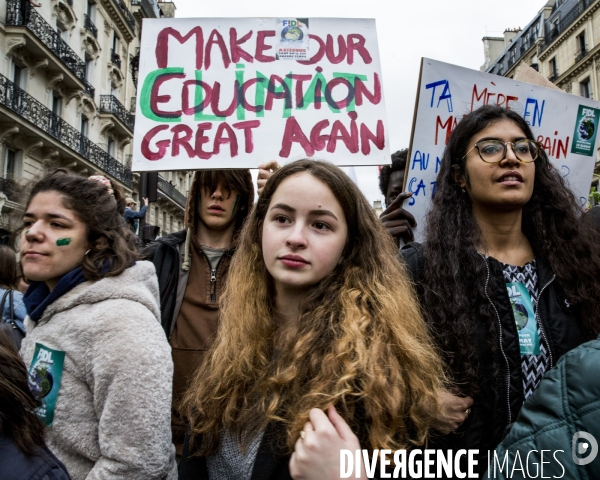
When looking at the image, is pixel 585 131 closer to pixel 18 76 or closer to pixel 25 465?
pixel 25 465

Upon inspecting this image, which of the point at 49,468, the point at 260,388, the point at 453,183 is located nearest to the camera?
the point at 49,468

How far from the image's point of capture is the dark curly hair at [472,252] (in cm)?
171

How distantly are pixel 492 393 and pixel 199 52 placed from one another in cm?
231

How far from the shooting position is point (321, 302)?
5.06ft

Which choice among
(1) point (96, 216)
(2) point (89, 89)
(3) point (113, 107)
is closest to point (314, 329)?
(1) point (96, 216)

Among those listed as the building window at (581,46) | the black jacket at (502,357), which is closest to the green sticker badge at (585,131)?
the black jacket at (502,357)

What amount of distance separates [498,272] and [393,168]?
6.14 ft

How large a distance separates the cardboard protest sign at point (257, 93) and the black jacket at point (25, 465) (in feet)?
5.42

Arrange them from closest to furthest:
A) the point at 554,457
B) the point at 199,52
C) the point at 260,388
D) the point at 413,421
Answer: the point at 554,457
the point at 413,421
the point at 260,388
the point at 199,52

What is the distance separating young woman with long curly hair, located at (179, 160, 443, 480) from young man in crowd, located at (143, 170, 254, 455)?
544 mm

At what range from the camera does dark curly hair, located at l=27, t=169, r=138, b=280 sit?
6.12 feet

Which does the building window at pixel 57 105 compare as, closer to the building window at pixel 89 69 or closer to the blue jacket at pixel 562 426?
the building window at pixel 89 69

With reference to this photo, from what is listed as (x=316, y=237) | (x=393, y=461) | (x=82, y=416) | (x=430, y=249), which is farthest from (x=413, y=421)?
(x=82, y=416)

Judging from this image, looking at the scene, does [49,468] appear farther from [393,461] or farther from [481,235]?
[481,235]
